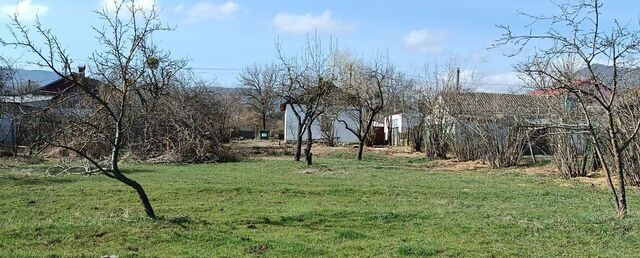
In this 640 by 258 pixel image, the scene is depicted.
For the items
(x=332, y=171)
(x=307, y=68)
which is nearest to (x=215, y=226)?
(x=332, y=171)

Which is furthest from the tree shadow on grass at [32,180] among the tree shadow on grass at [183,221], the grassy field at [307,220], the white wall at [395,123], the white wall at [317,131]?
the white wall at [317,131]

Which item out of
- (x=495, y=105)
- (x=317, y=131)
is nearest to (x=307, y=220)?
(x=495, y=105)

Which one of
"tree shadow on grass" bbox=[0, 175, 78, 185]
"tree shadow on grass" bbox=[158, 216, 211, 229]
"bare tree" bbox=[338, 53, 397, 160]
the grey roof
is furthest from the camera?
"bare tree" bbox=[338, 53, 397, 160]

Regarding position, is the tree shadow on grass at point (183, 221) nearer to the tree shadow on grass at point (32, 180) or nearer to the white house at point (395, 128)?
the tree shadow on grass at point (32, 180)

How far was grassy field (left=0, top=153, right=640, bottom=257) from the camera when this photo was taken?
294 inches

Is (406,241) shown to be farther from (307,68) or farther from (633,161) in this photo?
(307,68)

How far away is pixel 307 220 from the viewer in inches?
378

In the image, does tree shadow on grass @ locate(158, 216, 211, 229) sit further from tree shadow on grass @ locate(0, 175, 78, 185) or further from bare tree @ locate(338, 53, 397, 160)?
bare tree @ locate(338, 53, 397, 160)

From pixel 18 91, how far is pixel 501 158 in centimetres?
2282

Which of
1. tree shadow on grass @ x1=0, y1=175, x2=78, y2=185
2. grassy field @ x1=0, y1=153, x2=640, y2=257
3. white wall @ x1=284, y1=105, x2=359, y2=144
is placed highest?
white wall @ x1=284, y1=105, x2=359, y2=144

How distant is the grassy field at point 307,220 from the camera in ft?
24.5

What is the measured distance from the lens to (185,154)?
88.2 feet

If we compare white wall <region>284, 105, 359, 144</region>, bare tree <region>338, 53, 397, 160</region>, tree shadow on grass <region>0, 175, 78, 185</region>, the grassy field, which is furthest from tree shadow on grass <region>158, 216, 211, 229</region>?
white wall <region>284, 105, 359, 144</region>

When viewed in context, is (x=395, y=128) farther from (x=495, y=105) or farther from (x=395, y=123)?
(x=495, y=105)
